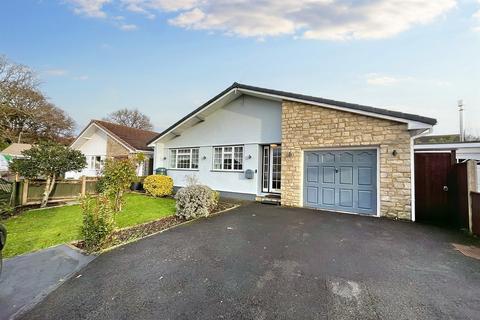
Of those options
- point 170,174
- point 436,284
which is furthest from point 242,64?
point 436,284

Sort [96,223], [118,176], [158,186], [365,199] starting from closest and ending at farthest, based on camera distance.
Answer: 1. [96,223]
2. [365,199]
3. [118,176]
4. [158,186]

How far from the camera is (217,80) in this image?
14.9 meters

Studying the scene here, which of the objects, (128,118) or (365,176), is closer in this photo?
(365,176)

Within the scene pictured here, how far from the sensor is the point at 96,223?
17.4 ft

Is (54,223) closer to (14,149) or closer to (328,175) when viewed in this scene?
(328,175)

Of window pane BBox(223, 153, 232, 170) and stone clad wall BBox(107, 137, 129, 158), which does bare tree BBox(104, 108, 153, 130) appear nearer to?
stone clad wall BBox(107, 137, 129, 158)

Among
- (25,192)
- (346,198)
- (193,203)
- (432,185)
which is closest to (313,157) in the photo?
(346,198)

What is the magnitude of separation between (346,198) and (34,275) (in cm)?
895

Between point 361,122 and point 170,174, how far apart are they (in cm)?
1126

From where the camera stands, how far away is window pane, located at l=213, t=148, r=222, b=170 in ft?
41.8

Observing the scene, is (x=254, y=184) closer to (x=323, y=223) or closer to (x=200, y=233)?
(x=323, y=223)

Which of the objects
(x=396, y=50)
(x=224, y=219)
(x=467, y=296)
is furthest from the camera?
(x=396, y=50)

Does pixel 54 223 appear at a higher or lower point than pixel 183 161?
lower

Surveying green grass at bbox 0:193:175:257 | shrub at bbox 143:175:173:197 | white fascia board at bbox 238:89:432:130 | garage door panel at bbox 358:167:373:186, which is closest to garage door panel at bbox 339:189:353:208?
garage door panel at bbox 358:167:373:186
